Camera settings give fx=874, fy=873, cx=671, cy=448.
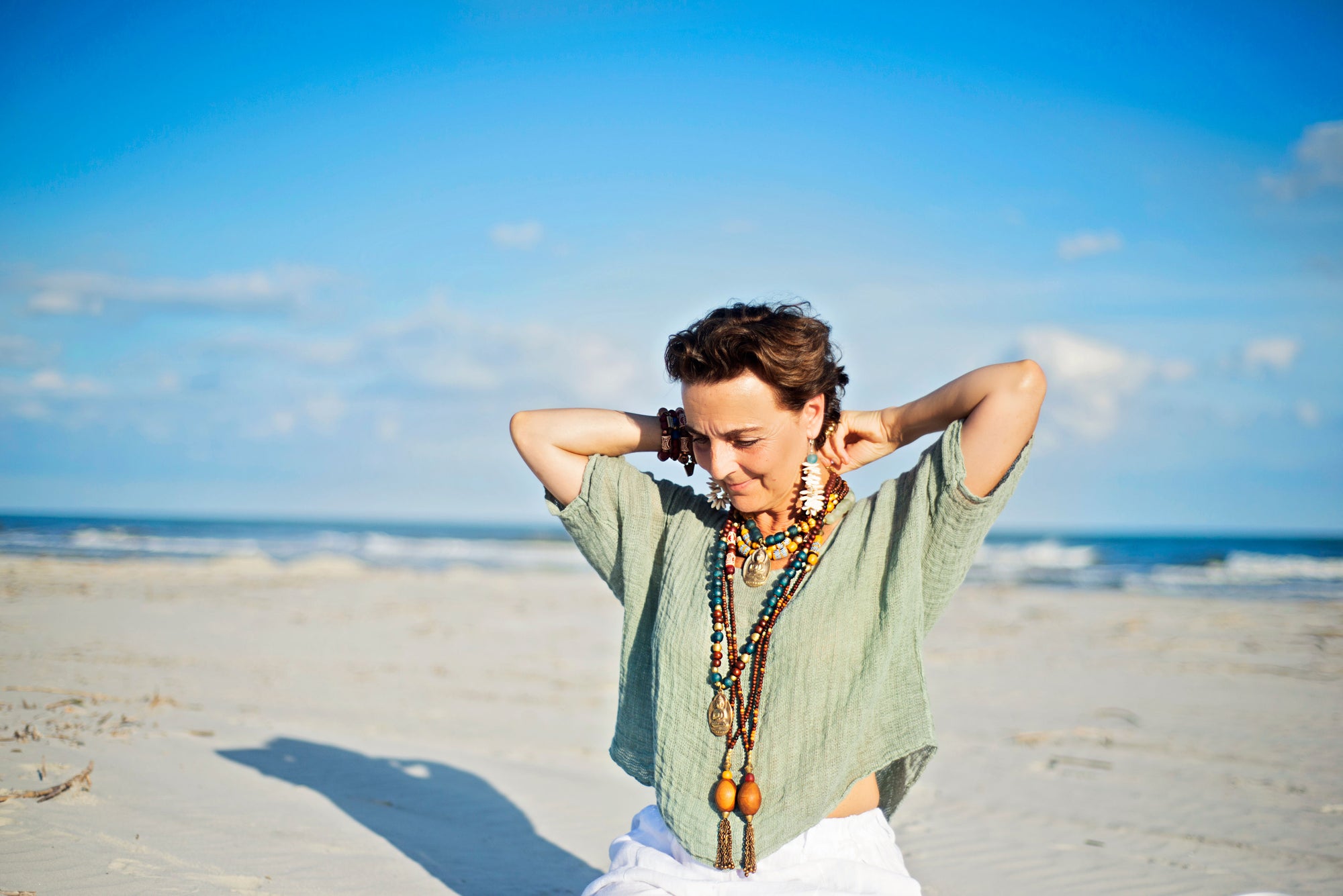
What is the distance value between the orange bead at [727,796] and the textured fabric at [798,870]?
16cm

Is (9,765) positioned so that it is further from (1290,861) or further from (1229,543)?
(1229,543)

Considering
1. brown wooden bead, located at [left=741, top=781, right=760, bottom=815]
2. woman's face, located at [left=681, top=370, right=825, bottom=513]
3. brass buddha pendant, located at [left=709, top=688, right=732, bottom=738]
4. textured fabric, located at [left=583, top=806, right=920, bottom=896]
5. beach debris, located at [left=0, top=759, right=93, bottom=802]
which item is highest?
woman's face, located at [left=681, top=370, right=825, bottom=513]

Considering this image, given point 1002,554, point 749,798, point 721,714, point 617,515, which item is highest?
point 617,515

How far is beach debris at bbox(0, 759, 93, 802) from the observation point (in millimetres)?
3840

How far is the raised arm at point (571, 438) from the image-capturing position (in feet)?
8.05

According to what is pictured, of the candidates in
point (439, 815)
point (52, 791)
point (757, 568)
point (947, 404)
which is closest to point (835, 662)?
point (757, 568)

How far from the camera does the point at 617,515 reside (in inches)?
96.3

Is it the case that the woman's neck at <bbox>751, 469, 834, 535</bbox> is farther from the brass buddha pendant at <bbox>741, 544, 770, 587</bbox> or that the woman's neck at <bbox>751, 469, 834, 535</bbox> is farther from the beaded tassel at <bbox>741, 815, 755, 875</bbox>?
the beaded tassel at <bbox>741, 815, 755, 875</bbox>

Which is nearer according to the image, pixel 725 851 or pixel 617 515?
pixel 725 851

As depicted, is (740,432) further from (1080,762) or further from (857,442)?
(1080,762)

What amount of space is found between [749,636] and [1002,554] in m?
37.3

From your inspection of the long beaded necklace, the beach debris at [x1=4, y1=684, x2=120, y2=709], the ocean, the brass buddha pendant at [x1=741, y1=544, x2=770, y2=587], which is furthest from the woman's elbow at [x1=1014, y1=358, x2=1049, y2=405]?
the ocean

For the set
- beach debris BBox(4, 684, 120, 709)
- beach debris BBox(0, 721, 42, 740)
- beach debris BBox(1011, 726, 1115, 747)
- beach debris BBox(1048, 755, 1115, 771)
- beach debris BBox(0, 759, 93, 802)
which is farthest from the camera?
beach debris BBox(1011, 726, 1115, 747)

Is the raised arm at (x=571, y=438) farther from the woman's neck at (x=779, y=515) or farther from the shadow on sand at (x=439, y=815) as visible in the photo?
the shadow on sand at (x=439, y=815)
